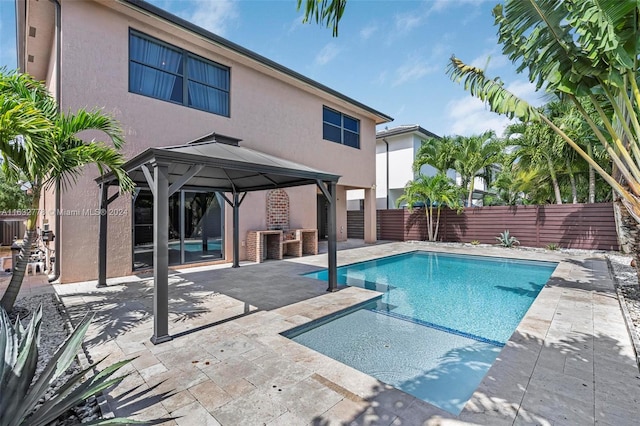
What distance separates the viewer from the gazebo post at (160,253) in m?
4.88

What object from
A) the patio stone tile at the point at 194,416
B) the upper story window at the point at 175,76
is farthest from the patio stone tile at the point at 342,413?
the upper story window at the point at 175,76

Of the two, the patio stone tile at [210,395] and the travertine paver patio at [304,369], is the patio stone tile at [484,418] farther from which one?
the patio stone tile at [210,395]

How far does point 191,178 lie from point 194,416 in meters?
5.34

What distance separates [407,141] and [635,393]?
2226cm

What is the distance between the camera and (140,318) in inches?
232

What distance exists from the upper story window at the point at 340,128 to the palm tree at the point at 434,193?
4.36 meters

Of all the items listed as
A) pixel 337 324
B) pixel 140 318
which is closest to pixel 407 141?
pixel 337 324

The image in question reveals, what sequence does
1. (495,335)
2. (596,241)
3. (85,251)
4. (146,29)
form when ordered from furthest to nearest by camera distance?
(596,241)
(146,29)
(85,251)
(495,335)

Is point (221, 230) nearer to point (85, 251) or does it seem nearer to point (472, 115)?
point (85, 251)

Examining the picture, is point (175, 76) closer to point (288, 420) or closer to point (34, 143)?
point (34, 143)

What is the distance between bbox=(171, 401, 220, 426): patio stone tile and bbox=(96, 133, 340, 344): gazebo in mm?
1972

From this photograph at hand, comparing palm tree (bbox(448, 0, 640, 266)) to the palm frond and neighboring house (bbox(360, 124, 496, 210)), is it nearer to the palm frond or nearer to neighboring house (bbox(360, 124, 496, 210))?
the palm frond

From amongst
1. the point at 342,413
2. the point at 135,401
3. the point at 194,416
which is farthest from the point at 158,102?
the point at 342,413

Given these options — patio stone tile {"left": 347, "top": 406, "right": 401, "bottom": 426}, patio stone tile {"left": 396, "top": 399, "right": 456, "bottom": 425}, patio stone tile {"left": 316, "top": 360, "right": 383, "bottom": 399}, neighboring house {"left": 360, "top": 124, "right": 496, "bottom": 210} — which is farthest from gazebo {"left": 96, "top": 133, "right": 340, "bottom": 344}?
neighboring house {"left": 360, "top": 124, "right": 496, "bottom": 210}
